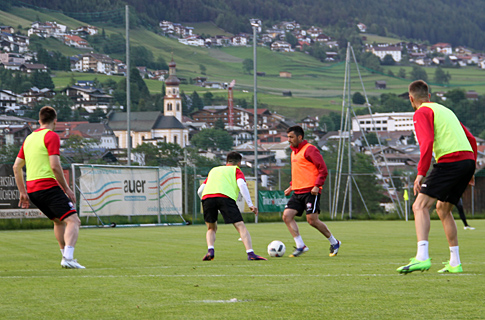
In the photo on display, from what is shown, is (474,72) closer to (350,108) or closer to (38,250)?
(350,108)

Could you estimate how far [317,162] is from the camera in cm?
1123

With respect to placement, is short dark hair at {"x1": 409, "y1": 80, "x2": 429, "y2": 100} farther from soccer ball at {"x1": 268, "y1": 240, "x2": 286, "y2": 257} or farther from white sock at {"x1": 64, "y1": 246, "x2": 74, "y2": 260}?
white sock at {"x1": 64, "y1": 246, "x2": 74, "y2": 260}

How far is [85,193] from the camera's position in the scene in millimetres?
25594

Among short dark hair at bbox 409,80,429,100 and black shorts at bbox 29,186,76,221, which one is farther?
black shorts at bbox 29,186,76,221

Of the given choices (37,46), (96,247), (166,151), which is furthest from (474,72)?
(96,247)

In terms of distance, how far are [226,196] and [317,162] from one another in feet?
5.04

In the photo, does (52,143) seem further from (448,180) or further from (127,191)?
(127,191)

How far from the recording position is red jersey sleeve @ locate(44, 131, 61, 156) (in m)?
8.86

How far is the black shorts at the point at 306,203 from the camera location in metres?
11.3

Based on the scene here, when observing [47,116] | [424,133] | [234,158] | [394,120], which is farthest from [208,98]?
[424,133]

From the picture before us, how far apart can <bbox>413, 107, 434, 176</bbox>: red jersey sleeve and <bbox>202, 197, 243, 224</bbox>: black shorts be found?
3820 millimetres

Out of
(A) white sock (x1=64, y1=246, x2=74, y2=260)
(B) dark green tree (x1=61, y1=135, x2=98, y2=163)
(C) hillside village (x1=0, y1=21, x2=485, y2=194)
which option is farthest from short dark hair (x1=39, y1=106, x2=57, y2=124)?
(B) dark green tree (x1=61, y1=135, x2=98, y2=163)

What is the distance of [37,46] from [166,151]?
28.8 metres

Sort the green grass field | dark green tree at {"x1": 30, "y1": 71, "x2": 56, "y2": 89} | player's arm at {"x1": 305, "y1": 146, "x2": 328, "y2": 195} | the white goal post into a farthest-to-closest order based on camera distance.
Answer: dark green tree at {"x1": 30, "y1": 71, "x2": 56, "y2": 89}, the white goal post, player's arm at {"x1": 305, "y1": 146, "x2": 328, "y2": 195}, the green grass field
